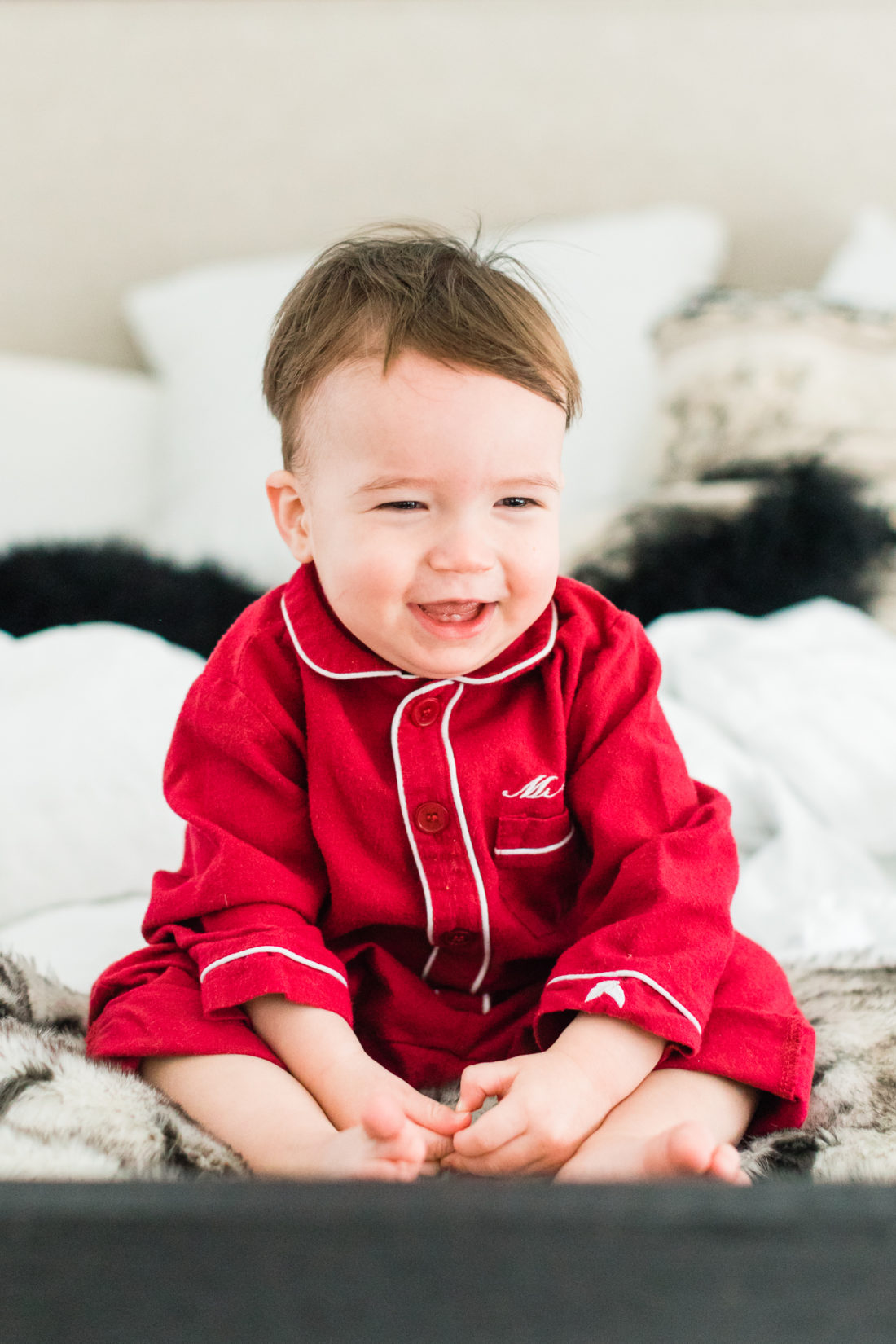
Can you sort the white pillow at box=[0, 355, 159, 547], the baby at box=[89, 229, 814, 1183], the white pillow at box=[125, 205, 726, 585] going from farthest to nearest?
the white pillow at box=[0, 355, 159, 547] → the white pillow at box=[125, 205, 726, 585] → the baby at box=[89, 229, 814, 1183]

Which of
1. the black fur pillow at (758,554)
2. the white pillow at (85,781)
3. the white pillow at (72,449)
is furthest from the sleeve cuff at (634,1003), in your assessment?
the white pillow at (72,449)

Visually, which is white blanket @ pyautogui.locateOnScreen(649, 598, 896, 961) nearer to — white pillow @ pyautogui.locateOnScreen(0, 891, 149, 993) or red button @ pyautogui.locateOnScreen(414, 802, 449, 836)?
red button @ pyautogui.locateOnScreen(414, 802, 449, 836)

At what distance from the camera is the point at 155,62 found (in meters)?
2.12

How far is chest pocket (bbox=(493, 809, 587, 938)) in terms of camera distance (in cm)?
73

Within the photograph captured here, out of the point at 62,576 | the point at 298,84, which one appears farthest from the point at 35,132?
the point at 62,576

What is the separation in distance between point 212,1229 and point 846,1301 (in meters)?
0.20

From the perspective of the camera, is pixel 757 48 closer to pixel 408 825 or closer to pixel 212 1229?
pixel 408 825

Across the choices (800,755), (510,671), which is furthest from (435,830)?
(800,755)

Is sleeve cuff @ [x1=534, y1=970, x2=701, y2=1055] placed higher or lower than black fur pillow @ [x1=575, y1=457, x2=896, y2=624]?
lower

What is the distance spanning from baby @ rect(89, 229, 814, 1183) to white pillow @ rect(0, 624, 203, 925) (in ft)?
0.67

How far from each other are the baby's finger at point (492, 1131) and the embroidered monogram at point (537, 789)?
203mm

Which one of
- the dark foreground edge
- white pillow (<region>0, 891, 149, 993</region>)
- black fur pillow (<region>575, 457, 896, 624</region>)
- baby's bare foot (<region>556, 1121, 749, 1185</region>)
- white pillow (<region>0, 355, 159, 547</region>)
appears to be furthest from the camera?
white pillow (<region>0, 355, 159, 547</region>)

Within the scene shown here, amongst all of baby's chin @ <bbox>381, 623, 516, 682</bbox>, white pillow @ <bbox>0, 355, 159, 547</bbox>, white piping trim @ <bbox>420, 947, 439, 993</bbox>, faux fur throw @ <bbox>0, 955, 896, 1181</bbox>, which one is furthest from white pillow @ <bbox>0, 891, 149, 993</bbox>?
white pillow @ <bbox>0, 355, 159, 547</bbox>

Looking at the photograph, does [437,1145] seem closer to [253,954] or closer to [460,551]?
[253,954]
